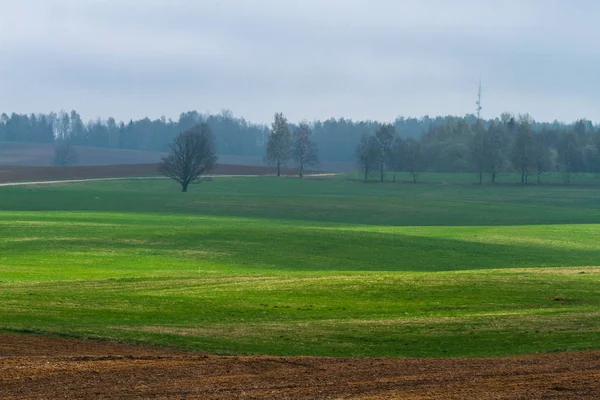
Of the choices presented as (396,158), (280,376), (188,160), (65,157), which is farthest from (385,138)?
(280,376)

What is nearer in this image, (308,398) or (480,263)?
(308,398)

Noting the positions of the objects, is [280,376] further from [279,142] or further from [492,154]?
[279,142]

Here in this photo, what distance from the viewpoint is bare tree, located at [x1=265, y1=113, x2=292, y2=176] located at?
504ft

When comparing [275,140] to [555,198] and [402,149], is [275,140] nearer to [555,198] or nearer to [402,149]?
[402,149]

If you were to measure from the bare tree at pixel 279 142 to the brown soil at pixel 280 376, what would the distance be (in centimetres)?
12990

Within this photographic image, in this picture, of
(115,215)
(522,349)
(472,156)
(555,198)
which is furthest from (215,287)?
(472,156)

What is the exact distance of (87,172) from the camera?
13788 cm

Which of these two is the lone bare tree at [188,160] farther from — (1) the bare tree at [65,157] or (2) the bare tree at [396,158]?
(1) the bare tree at [65,157]

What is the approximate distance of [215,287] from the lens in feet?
98.3

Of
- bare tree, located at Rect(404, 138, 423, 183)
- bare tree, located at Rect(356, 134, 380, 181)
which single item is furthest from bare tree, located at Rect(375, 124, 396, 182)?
bare tree, located at Rect(404, 138, 423, 183)

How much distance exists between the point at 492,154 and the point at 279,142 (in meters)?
38.8

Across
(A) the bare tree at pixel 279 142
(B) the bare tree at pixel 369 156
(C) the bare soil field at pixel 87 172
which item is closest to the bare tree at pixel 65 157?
(C) the bare soil field at pixel 87 172

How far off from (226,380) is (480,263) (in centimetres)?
3225

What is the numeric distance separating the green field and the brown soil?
1926 millimetres
